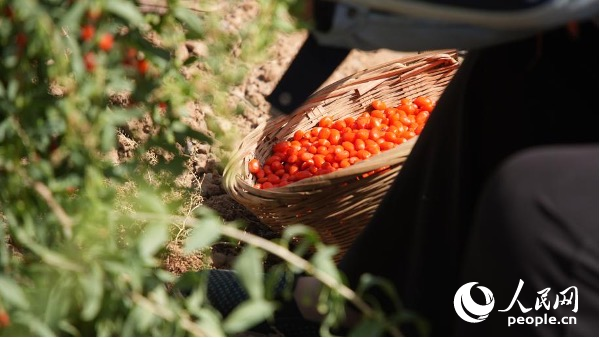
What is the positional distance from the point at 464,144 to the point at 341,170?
0.72m

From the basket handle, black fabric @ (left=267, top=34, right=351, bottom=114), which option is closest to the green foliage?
black fabric @ (left=267, top=34, right=351, bottom=114)

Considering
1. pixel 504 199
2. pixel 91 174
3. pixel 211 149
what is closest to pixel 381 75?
pixel 211 149

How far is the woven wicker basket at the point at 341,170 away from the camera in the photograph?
2.38 metres

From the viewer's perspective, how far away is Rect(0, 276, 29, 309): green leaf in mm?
1195

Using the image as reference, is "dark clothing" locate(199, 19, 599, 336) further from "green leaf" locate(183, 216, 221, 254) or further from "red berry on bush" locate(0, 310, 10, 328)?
"red berry on bush" locate(0, 310, 10, 328)

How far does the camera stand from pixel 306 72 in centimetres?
158

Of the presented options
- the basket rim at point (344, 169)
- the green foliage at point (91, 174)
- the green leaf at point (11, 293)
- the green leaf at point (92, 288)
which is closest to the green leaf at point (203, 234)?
the green foliage at point (91, 174)

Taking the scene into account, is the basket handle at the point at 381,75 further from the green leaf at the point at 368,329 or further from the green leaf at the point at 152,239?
the green leaf at the point at 152,239

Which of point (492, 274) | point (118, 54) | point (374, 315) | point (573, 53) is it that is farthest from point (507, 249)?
point (118, 54)

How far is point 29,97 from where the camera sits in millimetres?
1285

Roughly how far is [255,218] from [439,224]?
4.06ft

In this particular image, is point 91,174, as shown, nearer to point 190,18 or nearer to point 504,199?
point 190,18

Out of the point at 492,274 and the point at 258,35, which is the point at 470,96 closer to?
the point at 492,274

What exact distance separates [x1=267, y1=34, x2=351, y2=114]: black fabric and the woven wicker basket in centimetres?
75
